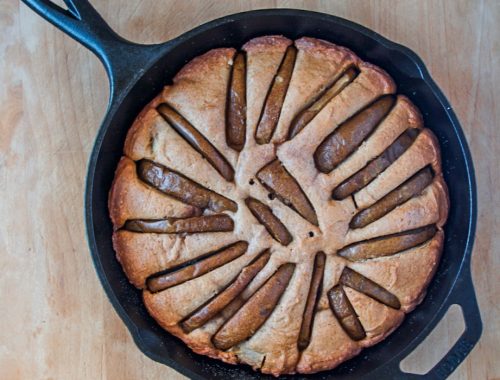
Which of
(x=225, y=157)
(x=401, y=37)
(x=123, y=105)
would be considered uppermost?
(x=401, y=37)

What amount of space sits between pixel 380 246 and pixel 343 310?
26cm

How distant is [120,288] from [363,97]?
3.65 feet

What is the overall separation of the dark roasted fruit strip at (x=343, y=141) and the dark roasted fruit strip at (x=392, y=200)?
0.20 metres

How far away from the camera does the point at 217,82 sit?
7.46 ft

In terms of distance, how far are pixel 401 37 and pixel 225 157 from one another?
0.91 meters

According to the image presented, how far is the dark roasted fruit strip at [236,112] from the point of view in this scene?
225 centimetres

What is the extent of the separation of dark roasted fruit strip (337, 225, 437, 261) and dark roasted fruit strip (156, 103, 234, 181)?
498mm

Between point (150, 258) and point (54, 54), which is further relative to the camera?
point (54, 54)

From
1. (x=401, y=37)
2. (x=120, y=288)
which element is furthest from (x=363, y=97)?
(x=120, y=288)

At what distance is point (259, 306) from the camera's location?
2.22 metres

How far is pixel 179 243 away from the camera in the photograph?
7.30 feet

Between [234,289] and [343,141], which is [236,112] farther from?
[234,289]

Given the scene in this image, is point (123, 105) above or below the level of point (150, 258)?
above

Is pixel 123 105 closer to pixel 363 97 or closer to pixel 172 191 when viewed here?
pixel 172 191
